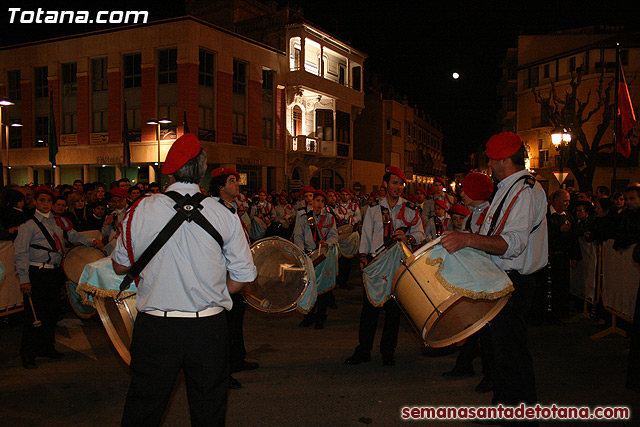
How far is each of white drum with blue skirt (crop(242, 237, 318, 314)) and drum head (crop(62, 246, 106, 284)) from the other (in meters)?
2.22

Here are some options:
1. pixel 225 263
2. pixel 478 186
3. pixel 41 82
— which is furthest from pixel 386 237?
pixel 41 82

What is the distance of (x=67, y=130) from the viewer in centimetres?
2944

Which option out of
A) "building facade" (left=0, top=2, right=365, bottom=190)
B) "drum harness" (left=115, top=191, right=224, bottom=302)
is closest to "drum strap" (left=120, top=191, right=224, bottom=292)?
"drum harness" (left=115, top=191, right=224, bottom=302)

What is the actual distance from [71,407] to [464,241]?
404 centimetres

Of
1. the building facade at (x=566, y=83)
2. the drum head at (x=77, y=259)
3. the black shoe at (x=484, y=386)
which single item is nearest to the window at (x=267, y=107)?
the building facade at (x=566, y=83)

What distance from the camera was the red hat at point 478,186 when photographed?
18.9 ft

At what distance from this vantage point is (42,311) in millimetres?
6055

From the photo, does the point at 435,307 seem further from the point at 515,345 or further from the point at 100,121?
the point at 100,121

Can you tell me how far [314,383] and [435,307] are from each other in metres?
2.23

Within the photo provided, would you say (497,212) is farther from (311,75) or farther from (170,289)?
(311,75)

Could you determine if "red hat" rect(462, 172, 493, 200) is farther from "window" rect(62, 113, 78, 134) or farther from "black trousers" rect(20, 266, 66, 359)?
→ "window" rect(62, 113, 78, 134)

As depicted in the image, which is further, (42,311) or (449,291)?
(42,311)

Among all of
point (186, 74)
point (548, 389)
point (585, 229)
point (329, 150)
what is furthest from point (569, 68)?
point (548, 389)

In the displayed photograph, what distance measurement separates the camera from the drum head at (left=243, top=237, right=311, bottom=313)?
18.9 feet
